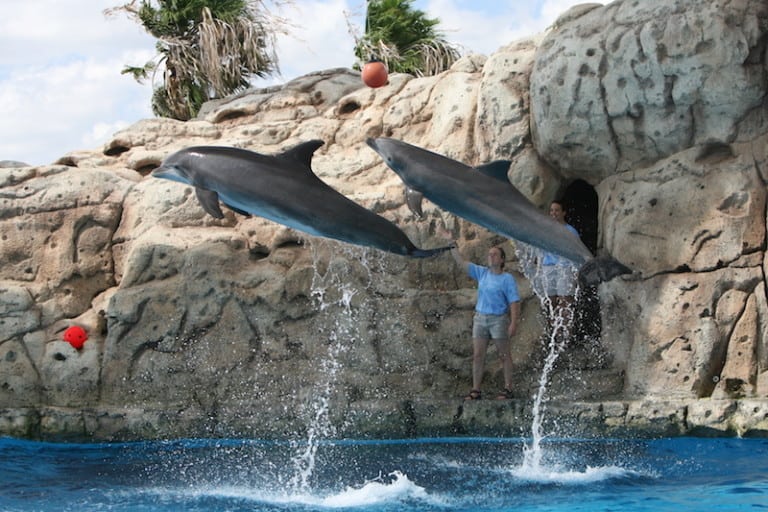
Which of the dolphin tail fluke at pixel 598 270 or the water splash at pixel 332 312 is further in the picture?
the water splash at pixel 332 312

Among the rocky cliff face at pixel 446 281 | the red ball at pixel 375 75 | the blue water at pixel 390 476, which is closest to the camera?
the blue water at pixel 390 476

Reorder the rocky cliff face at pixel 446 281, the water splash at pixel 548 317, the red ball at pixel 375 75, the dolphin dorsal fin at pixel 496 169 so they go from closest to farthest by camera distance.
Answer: the dolphin dorsal fin at pixel 496 169 → the rocky cliff face at pixel 446 281 → the water splash at pixel 548 317 → the red ball at pixel 375 75

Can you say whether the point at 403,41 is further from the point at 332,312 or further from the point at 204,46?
the point at 332,312

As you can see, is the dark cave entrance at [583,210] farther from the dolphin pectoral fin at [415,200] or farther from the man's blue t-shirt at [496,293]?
the dolphin pectoral fin at [415,200]

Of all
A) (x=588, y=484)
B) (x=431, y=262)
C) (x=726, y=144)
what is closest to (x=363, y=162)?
(x=431, y=262)

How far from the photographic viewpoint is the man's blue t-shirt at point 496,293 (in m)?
7.91

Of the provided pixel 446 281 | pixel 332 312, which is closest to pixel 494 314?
pixel 446 281

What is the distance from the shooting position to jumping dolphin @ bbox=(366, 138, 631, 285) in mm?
4797

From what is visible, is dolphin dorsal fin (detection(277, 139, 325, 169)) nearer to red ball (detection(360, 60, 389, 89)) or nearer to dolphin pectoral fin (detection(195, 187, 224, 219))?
dolphin pectoral fin (detection(195, 187, 224, 219))

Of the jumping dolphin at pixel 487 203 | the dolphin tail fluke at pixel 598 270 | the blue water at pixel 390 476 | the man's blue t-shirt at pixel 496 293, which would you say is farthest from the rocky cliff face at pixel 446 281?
the jumping dolphin at pixel 487 203

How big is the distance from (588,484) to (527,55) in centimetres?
430

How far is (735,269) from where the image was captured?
760 centimetres

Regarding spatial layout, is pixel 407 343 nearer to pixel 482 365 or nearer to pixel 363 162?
pixel 482 365

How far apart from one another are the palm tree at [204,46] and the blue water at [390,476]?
672cm
